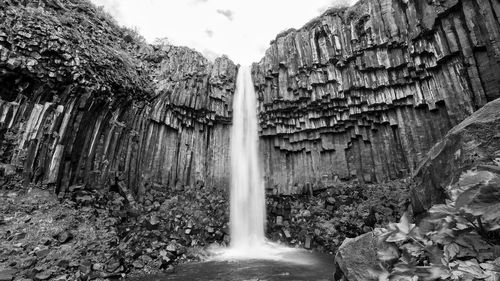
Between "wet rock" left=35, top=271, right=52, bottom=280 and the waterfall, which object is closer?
"wet rock" left=35, top=271, right=52, bottom=280

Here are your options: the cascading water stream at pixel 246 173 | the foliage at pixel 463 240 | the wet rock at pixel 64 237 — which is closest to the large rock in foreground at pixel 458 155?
the foliage at pixel 463 240

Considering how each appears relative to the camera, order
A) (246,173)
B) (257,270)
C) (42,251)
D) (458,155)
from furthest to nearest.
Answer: (246,173) < (257,270) < (42,251) < (458,155)

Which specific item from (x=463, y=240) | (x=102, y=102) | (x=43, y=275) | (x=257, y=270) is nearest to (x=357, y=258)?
(x=463, y=240)

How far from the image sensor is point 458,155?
3500 millimetres

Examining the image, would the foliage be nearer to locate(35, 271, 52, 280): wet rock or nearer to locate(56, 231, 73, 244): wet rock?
locate(35, 271, 52, 280): wet rock

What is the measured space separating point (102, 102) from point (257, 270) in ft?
37.8

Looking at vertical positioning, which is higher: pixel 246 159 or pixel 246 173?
pixel 246 159

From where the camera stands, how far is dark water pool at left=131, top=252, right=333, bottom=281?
9.77m

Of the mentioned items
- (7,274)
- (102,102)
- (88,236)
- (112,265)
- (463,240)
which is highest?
(102,102)

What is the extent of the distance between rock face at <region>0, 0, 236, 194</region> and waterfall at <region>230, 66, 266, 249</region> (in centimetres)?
78

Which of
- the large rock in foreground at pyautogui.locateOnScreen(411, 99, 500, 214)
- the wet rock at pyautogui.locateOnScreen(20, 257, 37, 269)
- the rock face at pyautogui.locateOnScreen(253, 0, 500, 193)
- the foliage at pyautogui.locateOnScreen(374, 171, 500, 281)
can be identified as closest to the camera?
the foliage at pyautogui.locateOnScreen(374, 171, 500, 281)

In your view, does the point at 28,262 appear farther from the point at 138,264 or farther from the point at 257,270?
the point at 257,270

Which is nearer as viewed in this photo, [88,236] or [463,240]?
[463,240]

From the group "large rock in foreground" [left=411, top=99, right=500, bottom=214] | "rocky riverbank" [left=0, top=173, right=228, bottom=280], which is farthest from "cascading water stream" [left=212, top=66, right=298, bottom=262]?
"large rock in foreground" [left=411, top=99, right=500, bottom=214]
